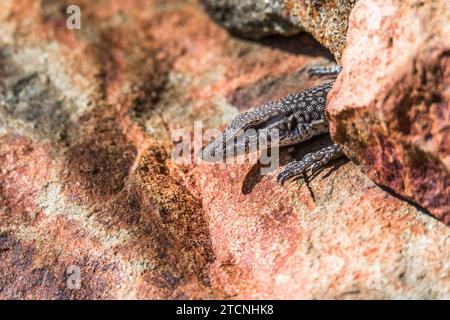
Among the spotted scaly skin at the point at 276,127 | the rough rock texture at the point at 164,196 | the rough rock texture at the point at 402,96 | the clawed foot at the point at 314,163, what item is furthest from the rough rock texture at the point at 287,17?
the clawed foot at the point at 314,163

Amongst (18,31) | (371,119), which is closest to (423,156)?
(371,119)

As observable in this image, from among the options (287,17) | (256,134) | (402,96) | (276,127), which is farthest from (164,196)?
(287,17)

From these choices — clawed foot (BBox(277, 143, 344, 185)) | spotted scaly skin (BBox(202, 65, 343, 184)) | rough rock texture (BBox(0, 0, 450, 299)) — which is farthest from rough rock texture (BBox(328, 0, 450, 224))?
spotted scaly skin (BBox(202, 65, 343, 184))

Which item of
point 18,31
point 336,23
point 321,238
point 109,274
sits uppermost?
point 336,23

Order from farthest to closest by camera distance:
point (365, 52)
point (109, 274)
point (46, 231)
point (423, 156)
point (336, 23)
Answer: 1. point (336, 23)
2. point (46, 231)
3. point (109, 274)
4. point (365, 52)
5. point (423, 156)

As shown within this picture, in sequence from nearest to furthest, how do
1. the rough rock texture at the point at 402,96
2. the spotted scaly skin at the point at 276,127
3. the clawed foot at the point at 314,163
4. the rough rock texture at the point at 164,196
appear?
the rough rock texture at the point at 402,96
the rough rock texture at the point at 164,196
the clawed foot at the point at 314,163
the spotted scaly skin at the point at 276,127

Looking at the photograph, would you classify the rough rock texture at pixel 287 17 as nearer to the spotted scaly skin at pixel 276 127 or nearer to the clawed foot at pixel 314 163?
the spotted scaly skin at pixel 276 127
